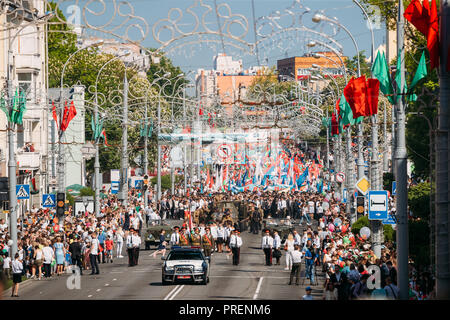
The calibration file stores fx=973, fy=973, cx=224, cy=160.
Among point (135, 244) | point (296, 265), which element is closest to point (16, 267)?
→ point (296, 265)

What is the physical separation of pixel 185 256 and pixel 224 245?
1353 cm

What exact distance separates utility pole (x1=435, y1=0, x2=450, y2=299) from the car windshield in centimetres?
1341

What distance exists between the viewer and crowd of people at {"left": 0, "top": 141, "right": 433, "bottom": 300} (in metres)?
23.3

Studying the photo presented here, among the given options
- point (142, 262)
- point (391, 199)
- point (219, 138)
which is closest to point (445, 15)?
point (142, 262)

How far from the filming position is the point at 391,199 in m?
49.9

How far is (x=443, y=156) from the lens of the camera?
16.7 m

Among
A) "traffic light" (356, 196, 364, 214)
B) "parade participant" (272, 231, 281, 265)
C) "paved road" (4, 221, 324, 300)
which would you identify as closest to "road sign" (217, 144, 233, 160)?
"paved road" (4, 221, 324, 300)

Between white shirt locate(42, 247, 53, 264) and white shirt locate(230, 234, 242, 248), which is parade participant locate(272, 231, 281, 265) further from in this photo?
white shirt locate(42, 247, 53, 264)

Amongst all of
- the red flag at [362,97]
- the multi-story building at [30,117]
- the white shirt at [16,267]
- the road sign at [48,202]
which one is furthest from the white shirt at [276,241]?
the multi-story building at [30,117]

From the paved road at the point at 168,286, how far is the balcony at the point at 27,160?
18.5 m

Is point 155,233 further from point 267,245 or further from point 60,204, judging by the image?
point 267,245

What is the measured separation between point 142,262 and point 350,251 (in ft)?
36.7

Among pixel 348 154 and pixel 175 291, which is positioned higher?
pixel 348 154

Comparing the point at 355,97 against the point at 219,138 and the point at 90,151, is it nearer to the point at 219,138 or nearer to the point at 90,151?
the point at 90,151
